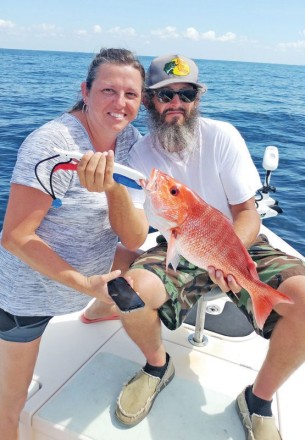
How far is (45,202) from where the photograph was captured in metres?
1.95

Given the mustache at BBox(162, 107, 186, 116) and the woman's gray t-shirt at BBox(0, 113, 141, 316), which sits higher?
the mustache at BBox(162, 107, 186, 116)

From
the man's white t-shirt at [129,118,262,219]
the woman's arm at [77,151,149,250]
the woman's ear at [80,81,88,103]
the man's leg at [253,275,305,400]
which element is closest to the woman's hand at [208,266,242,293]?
the man's leg at [253,275,305,400]

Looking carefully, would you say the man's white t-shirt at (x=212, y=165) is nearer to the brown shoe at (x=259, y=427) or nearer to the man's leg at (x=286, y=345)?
the man's leg at (x=286, y=345)

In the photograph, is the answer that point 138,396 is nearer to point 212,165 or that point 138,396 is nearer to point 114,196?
point 114,196

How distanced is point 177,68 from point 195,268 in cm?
143

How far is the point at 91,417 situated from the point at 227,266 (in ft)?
3.67

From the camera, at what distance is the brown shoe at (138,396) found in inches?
85.1

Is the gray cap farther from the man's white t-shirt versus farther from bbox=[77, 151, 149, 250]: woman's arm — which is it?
bbox=[77, 151, 149, 250]: woman's arm

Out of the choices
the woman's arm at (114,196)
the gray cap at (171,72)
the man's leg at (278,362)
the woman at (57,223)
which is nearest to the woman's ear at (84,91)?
the woman at (57,223)

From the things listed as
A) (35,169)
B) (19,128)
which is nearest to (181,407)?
(35,169)

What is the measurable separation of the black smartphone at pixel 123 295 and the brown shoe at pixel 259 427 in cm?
88

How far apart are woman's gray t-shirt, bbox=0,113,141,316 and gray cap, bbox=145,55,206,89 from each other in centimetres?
94

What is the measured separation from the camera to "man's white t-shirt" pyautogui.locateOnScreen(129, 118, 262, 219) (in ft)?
9.37

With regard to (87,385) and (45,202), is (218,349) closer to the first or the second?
(87,385)
